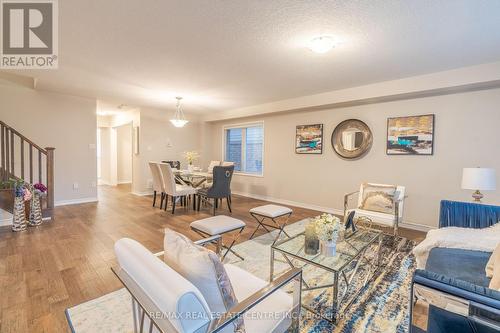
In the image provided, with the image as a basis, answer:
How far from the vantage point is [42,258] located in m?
2.60

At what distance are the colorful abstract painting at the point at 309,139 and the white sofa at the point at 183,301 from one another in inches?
162

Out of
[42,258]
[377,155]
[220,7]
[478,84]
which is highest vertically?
[220,7]

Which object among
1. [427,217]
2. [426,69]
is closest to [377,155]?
[427,217]

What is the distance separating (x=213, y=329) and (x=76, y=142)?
5.92 m

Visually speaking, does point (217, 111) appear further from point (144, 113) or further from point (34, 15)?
point (34, 15)

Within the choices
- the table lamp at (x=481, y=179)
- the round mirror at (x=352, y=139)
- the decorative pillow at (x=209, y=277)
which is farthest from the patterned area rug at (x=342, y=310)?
the round mirror at (x=352, y=139)

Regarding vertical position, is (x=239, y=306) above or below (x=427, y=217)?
above

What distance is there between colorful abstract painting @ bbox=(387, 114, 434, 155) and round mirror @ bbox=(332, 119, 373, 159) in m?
0.37

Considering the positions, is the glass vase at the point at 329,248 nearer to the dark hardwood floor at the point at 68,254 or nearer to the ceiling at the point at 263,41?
the dark hardwood floor at the point at 68,254

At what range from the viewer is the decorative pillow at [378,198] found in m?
3.38

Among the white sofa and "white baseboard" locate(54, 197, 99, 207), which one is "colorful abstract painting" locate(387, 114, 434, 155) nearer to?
the white sofa

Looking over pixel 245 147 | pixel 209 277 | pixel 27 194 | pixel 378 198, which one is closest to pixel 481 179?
pixel 378 198

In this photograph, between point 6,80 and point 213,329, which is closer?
point 213,329

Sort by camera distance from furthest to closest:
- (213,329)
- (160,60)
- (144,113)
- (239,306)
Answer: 1. (144,113)
2. (160,60)
3. (239,306)
4. (213,329)
